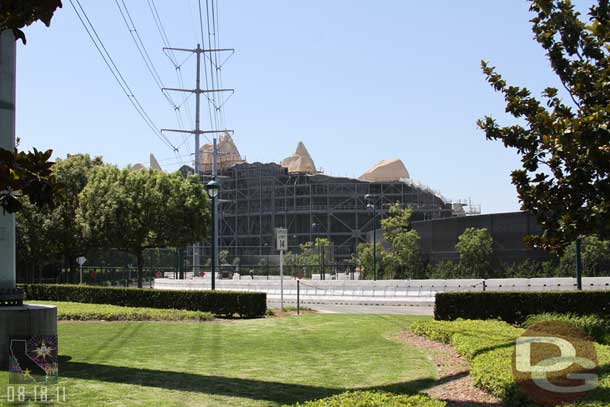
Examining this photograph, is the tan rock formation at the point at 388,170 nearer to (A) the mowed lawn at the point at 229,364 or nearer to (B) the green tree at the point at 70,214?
(B) the green tree at the point at 70,214

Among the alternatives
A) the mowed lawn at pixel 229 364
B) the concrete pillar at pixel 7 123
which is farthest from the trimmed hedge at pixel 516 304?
the concrete pillar at pixel 7 123

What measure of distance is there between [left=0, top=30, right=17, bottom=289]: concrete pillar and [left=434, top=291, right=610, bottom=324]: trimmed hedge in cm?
1192

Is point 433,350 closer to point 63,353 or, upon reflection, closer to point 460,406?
point 460,406

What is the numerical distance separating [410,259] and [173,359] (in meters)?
40.4

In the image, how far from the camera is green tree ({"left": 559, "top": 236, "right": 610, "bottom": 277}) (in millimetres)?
41875

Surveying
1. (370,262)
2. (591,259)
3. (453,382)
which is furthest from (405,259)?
(453,382)

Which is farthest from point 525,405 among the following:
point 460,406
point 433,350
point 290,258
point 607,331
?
point 290,258

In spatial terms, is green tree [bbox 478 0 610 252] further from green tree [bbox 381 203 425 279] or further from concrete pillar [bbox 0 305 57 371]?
green tree [bbox 381 203 425 279]

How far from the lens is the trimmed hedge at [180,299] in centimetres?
2294

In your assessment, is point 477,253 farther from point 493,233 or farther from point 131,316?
point 131,316

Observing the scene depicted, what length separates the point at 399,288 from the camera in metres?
38.7

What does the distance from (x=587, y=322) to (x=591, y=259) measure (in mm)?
29872

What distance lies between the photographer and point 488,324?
15797 mm

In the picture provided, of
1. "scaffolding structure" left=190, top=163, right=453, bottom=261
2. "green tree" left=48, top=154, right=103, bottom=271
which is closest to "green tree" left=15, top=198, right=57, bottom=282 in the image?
"green tree" left=48, top=154, right=103, bottom=271
